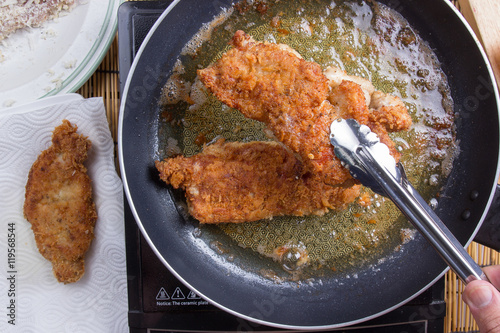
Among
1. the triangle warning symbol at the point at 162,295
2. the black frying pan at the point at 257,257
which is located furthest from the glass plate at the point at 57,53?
the triangle warning symbol at the point at 162,295

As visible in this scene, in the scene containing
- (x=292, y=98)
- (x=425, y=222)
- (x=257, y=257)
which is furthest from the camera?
(x=257, y=257)

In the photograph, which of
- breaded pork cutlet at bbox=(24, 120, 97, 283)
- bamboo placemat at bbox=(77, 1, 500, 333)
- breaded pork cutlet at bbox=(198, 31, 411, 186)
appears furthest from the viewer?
bamboo placemat at bbox=(77, 1, 500, 333)

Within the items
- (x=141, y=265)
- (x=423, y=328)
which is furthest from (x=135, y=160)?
(x=423, y=328)

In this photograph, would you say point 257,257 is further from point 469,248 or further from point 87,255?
point 469,248

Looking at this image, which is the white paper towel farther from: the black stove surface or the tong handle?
the tong handle

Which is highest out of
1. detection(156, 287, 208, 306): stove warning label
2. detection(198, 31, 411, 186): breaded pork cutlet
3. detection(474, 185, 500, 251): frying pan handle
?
detection(198, 31, 411, 186): breaded pork cutlet

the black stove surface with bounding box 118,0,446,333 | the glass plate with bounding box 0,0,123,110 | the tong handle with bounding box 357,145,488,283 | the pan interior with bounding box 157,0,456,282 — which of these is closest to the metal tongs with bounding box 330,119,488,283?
→ the tong handle with bounding box 357,145,488,283

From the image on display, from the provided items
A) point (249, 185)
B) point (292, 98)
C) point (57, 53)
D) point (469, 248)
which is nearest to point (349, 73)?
point (292, 98)
